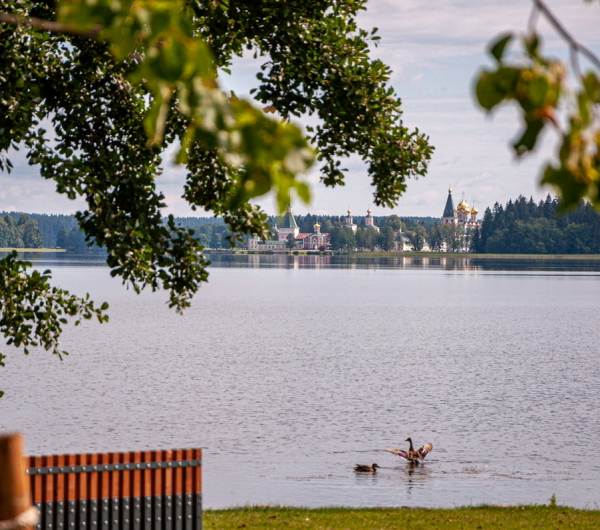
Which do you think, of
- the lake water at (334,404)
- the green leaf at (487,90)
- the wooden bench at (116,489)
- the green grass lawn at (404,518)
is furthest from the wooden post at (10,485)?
the lake water at (334,404)

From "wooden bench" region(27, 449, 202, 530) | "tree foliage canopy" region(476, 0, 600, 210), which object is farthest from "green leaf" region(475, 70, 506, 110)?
"wooden bench" region(27, 449, 202, 530)

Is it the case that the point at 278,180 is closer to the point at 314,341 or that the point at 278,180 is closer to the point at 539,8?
the point at 539,8

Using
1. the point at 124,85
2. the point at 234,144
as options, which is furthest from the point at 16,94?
the point at 234,144

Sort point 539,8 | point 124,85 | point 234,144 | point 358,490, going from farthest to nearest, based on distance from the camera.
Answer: point 358,490 < point 124,85 < point 539,8 < point 234,144

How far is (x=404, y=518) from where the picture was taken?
561 inches

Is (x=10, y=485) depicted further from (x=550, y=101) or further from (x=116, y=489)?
(x=116, y=489)

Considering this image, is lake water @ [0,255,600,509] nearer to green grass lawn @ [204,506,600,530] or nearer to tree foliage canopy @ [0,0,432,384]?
green grass lawn @ [204,506,600,530]

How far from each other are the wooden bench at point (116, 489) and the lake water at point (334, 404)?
31.2 feet

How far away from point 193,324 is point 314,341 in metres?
15.4

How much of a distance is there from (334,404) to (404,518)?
18.4 meters

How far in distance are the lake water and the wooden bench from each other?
9.52 m

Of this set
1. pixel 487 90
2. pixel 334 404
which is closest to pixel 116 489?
→ pixel 487 90

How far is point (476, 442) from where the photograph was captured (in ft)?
86.3

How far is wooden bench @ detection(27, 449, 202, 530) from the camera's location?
8047 millimetres
